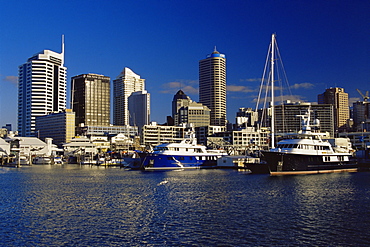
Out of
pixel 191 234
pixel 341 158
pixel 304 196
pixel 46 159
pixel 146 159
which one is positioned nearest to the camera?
pixel 191 234

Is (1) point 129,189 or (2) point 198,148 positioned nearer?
(1) point 129,189

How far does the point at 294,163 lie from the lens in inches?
3602

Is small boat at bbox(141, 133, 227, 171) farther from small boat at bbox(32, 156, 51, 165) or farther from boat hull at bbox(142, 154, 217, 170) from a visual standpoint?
small boat at bbox(32, 156, 51, 165)

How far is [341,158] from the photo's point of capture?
10581 cm

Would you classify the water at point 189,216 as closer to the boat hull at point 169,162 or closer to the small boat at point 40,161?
the boat hull at point 169,162

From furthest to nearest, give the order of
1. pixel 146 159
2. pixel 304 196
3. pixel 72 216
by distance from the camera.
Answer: pixel 146 159, pixel 304 196, pixel 72 216

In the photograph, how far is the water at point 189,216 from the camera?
120 ft

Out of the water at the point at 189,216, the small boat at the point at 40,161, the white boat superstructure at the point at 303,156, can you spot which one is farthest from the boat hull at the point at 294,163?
the small boat at the point at 40,161

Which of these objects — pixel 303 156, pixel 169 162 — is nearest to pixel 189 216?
pixel 303 156

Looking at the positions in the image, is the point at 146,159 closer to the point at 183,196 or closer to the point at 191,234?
the point at 183,196

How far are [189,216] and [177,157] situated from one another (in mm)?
76392

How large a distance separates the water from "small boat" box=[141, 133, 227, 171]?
47.8 meters

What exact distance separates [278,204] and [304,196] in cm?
865

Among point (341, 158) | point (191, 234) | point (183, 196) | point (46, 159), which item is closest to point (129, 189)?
point (183, 196)
